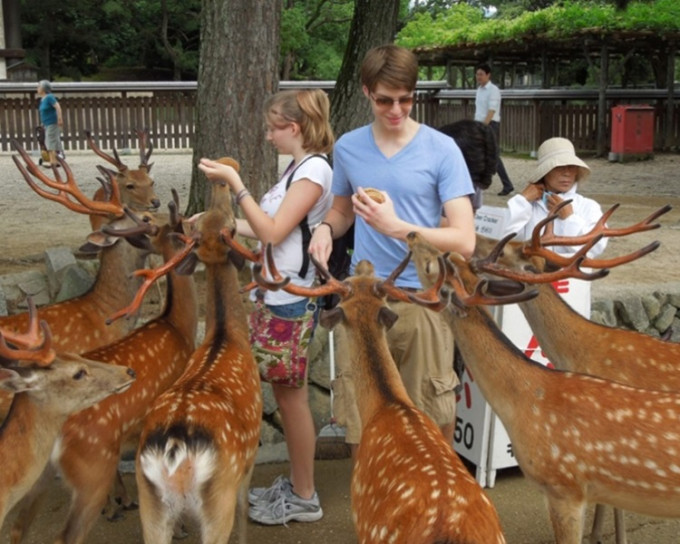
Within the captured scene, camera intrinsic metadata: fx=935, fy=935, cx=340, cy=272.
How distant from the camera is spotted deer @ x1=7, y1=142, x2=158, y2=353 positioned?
470 cm

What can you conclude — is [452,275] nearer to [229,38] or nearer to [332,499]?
[332,499]

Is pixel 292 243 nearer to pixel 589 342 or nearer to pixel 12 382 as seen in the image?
pixel 12 382

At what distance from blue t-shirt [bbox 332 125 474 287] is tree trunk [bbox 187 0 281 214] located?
116 inches

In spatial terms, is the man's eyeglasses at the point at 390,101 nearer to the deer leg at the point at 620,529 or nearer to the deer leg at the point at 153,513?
the deer leg at the point at 153,513

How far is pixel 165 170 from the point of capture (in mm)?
15750

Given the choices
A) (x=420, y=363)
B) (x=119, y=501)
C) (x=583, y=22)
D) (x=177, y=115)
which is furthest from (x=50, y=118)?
(x=420, y=363)

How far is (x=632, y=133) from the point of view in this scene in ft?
60.7

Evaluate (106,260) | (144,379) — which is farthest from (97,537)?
(106,260)

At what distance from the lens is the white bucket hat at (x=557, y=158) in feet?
14.7

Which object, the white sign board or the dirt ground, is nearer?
the dirt ground

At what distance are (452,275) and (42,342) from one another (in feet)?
5.20

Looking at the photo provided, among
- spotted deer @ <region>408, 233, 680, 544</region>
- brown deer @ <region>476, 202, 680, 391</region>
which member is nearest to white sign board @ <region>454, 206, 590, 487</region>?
brown deer @ <region>476, 202, 680, 391</region>

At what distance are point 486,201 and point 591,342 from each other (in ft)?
27.1

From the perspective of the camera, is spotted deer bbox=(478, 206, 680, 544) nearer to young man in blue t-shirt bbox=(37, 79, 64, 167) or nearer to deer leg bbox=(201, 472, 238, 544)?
deer leg bbox=(201, 472, 238, 544)
